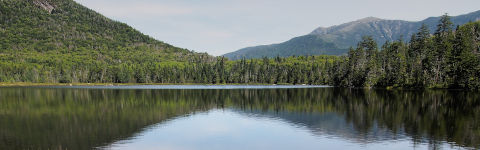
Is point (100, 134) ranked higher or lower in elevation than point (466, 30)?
lower

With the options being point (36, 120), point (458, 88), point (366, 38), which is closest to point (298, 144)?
point (36, 120)

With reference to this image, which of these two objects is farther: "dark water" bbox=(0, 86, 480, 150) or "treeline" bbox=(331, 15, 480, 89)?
"treeline" bbox=(331, 15, 480, 89)

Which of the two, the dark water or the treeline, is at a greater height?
the treeline

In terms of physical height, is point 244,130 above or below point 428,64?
below

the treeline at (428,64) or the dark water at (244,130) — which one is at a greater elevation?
the treeline at (428,64)

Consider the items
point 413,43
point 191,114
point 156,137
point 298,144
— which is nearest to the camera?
point 298,144

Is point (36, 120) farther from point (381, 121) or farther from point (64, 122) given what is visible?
point (381, 121)

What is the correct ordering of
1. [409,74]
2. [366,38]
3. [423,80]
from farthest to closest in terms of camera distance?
[366,38]
[409,74]
[423,80]

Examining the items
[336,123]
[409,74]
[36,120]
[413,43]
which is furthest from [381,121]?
[413,43]

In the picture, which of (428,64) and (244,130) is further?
(428,64)

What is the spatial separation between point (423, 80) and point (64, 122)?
370ft

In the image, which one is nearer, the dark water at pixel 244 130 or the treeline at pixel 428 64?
the dark water at pixel 244 130

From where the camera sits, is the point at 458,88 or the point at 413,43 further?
the point at 413,43

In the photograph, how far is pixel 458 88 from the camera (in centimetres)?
10575
